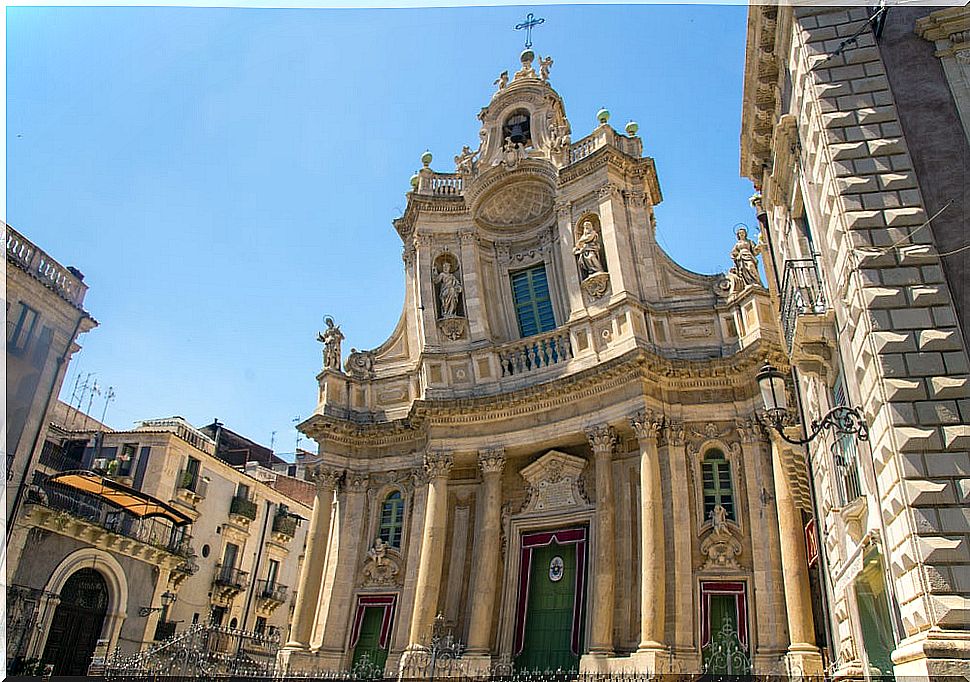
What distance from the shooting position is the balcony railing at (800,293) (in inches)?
424

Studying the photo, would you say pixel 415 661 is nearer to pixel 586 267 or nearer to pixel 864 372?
pixel 586 267

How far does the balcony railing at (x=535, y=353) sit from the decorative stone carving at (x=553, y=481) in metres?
2.78

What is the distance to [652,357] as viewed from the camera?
19391mm

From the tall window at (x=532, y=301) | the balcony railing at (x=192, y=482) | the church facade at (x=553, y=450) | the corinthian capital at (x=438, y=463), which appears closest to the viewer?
the church facade at (x=553, y=450)

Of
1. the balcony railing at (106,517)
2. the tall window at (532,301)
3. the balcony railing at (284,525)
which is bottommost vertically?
the balcony railing at (106,517)

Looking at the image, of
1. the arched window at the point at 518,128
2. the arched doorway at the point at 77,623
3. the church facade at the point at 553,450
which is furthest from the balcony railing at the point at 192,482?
the arched window at the point at 518,128

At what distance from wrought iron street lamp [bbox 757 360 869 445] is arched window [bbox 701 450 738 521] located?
31.8 feet

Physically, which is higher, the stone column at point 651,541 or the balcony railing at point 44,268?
the balcony railing at point 44,268

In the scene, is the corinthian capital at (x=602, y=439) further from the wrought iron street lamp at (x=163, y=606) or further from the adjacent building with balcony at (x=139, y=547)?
the wrought iron street lamp at (x=163, y=606)

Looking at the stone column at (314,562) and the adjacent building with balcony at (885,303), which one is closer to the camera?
the adjacent building with balcony at (885,303)

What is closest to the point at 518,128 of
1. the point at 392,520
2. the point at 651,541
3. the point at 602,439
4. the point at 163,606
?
the point at 602,439

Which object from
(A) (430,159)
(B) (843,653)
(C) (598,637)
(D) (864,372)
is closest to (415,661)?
(C) (598,637)

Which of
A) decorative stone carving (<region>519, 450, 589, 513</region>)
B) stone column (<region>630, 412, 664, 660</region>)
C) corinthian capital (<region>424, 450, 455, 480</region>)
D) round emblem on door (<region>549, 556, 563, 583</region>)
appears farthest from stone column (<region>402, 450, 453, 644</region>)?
stone column (<region>630, 412, 664, 660</region>)

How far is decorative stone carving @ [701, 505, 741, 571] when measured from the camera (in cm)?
1797
